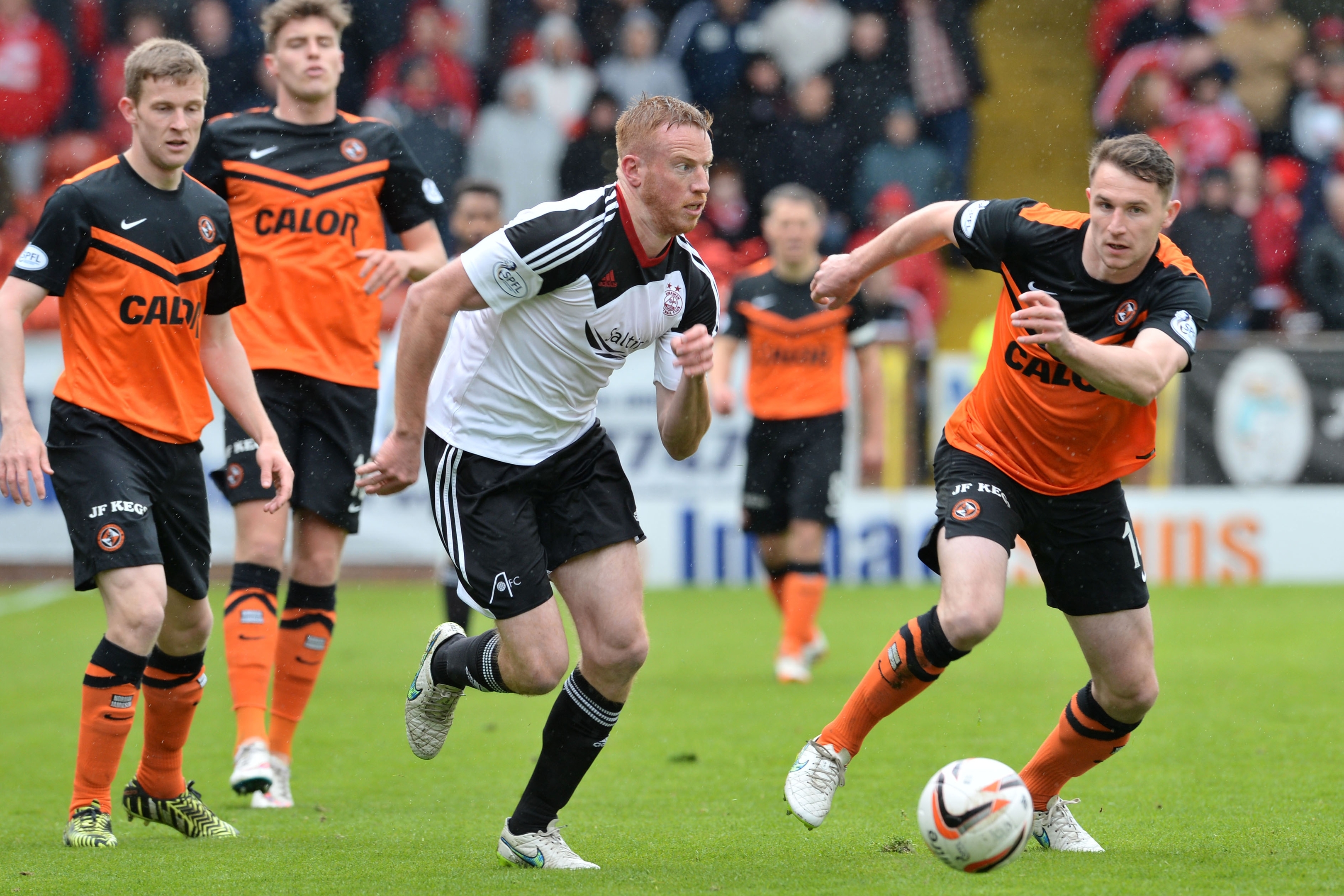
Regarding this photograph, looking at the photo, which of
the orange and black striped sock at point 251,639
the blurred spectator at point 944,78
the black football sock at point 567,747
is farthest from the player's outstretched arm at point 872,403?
the blurred spectator at point 944,78

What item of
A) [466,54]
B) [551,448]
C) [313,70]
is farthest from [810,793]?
[466,54]

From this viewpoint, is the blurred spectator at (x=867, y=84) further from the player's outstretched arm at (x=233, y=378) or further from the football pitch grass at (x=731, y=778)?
the player's outstretched arm at (x=233, y=378)

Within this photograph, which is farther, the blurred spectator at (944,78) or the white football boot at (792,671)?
the blurred spectator at (944,78)

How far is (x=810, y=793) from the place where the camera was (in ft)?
15.9

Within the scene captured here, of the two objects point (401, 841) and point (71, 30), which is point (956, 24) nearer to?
point (71, 30)

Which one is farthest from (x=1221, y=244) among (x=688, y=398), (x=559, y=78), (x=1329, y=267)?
(x=688, y=398)

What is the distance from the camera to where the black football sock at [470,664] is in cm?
507

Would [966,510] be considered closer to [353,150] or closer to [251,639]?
[251,639]

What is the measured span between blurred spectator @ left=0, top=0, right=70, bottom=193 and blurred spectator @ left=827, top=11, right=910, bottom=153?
7.70 m

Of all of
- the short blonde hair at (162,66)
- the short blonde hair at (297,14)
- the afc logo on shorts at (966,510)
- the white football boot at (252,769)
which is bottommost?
the white football boot at (252,769)

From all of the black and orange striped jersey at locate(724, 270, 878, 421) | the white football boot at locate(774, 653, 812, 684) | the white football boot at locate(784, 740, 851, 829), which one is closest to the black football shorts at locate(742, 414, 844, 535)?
the black and orange striped jersey at locate(724, 270, 878, 421)

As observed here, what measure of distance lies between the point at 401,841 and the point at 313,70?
3.10 meters

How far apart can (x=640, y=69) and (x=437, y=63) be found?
6.56ft

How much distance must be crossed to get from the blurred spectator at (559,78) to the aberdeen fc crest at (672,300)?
36.3 ft
